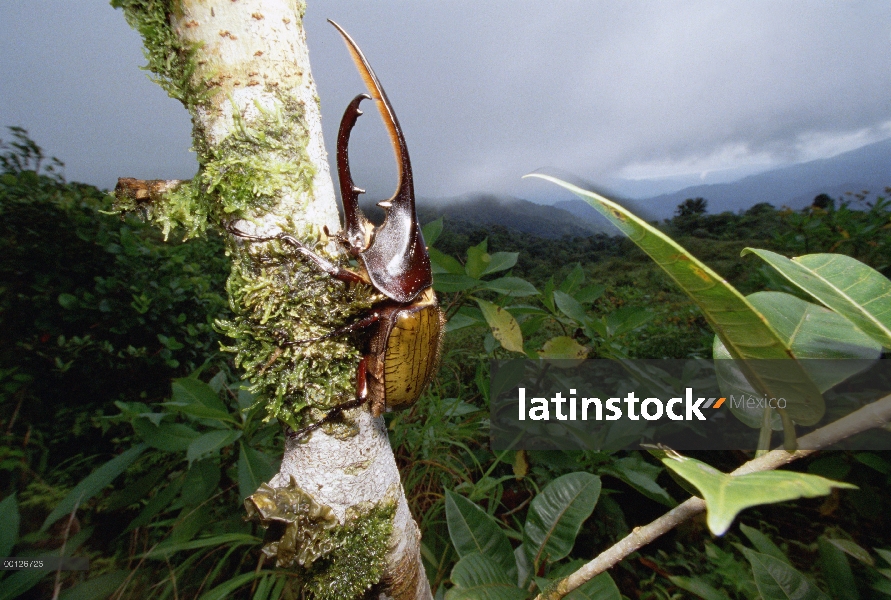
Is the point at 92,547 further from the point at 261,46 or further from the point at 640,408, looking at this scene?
the point at 640,408

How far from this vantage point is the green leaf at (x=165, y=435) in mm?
1159

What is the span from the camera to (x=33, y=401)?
187 cm

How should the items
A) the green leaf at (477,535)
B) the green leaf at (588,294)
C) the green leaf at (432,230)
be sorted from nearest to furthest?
the green leaf at (477,535), the green leaf at (432,230), the green leaf at (588,294)

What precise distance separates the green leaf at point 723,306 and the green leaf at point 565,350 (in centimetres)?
115

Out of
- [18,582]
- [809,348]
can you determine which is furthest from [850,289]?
[18,582]

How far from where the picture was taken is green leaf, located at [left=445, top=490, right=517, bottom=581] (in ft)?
2.96

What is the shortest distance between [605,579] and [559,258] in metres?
5.71

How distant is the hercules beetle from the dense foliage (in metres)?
0.39

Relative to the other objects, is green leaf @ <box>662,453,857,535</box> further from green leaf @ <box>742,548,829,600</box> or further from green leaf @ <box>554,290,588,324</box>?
green leaf @ <box>554,290,588,324</box>

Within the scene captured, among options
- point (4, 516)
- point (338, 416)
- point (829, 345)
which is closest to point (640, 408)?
point (829, 345)

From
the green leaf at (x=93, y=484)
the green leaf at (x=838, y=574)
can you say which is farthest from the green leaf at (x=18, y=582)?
the green leaf at (x=838, y=574)

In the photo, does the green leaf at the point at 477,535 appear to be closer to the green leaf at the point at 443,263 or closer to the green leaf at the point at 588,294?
the green leaf at the point at 443,263

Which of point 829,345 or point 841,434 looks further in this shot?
point 829,345

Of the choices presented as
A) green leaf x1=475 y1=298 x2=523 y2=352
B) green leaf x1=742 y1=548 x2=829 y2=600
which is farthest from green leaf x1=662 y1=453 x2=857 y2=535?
green leaf x1=475 y1=298 x2=523 y2=352
